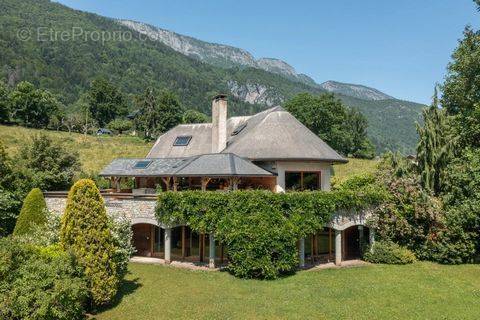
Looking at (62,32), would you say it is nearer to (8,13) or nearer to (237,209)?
(8,13)

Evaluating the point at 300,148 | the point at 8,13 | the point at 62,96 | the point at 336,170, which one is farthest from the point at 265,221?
the point at 8,13

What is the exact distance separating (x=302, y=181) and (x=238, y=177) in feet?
16.5

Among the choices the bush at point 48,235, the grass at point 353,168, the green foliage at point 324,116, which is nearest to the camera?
the bush at point 48,235

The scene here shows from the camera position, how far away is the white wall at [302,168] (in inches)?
921

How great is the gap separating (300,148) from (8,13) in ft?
608

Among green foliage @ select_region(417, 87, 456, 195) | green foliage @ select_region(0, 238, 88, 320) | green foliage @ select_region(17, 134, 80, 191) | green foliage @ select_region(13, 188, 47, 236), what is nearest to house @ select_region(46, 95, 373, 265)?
green foliage @ select_region(13, 188, 47, 236)

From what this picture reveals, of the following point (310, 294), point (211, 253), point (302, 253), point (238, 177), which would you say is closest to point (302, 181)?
point (302, 253)

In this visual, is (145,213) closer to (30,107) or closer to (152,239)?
(152,239)

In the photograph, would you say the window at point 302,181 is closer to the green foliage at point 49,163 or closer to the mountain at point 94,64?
the green foliage at point 49,163

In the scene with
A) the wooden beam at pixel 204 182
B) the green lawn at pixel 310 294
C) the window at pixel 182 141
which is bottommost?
the green lawn at pixel 310 294

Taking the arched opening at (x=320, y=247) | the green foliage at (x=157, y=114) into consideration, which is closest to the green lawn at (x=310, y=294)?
the arched opening at (x=320, y=247)

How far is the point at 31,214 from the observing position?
856 inches

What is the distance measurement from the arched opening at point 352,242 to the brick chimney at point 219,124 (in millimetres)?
10809

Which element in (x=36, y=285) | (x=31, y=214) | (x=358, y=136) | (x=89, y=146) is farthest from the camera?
(x=358, y=136)
